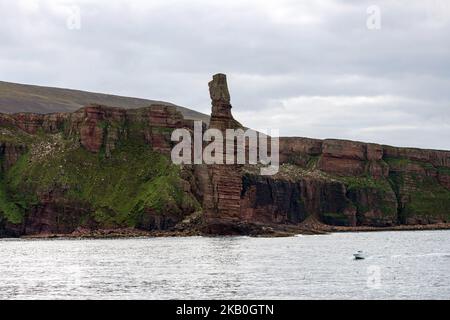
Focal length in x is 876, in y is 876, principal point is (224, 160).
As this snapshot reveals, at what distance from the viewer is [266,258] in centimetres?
16212

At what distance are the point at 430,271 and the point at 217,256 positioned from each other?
53309 mm

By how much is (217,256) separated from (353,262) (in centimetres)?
3205

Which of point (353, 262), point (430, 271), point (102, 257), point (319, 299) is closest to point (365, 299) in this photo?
point (319, 299)

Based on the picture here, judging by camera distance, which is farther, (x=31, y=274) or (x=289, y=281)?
(x=31, y=274)

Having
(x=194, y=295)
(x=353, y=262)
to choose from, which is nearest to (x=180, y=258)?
(x=353, y=262)

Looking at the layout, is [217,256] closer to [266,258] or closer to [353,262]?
[266,258]

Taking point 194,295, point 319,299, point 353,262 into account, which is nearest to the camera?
point 319,299

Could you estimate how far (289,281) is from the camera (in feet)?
370
